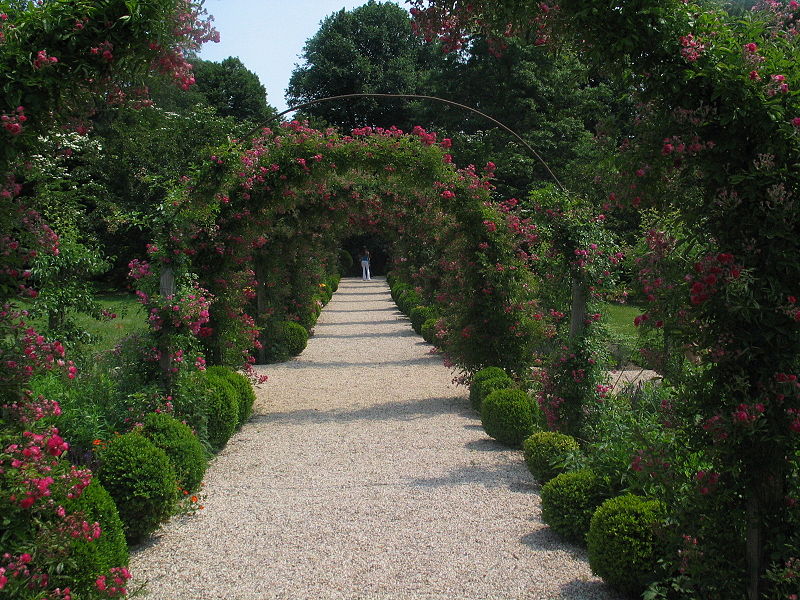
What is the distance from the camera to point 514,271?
342 inches

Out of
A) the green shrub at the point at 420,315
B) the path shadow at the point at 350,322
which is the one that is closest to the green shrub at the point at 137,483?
the green shrub at the point at 420,315

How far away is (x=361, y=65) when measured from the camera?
28422 millimetres

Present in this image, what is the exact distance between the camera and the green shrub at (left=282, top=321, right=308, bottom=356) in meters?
13.6

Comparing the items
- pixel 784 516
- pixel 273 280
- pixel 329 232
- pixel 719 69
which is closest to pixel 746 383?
pixel 784 516

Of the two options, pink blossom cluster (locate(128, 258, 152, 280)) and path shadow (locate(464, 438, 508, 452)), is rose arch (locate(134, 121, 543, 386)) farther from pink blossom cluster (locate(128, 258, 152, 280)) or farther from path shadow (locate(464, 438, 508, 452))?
path shadow (locate(464, 438, 508, 452))

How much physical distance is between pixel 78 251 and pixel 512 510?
191 inches

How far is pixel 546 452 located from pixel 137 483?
9.48ft

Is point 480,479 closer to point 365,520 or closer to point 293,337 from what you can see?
point 365,520

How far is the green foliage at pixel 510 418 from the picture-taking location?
269 inches

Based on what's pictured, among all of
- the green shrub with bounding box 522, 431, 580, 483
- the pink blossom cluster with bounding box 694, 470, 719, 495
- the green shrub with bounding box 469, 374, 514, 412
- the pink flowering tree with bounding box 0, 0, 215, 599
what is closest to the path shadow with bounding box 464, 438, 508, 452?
the green shrub with bounding box 469, 374, 514, 412

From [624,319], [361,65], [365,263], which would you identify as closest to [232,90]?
[361,65]

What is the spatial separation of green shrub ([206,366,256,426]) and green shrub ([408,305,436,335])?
762 cm

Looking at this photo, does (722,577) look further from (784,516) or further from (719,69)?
(719,69)

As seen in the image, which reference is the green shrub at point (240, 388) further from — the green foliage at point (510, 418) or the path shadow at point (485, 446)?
the green foliage at point (510, 418)
